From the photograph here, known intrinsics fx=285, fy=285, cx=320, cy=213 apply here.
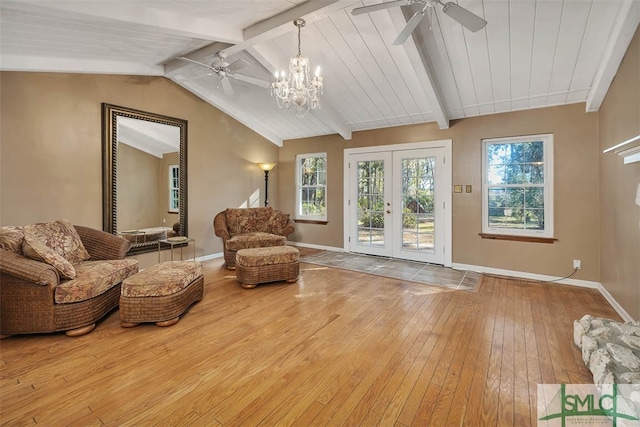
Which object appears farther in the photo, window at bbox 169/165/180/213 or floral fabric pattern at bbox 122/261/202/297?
window at bbox 169/165/180/213

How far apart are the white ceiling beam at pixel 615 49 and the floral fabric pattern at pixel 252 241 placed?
4.43m

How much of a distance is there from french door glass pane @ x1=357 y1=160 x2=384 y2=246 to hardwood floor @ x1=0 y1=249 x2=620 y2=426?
96.4 inches

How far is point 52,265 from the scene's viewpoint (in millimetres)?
2357

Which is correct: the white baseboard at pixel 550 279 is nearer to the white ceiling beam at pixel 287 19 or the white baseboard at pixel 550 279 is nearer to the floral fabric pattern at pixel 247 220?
the floral fabric pattern at pixel 247 220

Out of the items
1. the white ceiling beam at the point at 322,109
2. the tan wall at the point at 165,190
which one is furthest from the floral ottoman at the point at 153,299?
the white ceiling beam at the point at 322,109

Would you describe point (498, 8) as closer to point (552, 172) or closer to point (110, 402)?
point (552, 172)

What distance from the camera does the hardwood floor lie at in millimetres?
1551

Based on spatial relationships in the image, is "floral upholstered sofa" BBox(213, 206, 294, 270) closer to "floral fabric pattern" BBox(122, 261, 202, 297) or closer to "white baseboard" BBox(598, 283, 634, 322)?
"floral fabric pattern" BBox(122, 261, 202, 297)

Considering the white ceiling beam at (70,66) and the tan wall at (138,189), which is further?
the tan wall at (138,189)

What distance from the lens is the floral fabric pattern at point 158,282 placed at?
98.7 inches

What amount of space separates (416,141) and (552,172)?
198 cm

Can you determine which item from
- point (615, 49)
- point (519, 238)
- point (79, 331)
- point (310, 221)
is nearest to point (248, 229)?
point (310, 221)

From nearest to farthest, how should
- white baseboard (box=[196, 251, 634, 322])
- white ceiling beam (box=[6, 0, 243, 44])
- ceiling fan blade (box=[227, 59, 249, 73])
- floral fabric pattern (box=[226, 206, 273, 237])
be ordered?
white ceiling beam (box=[6, 0, 243, 44]) → white baseboard (box=[196, 251, 634, 322]) → ceiling fan blade (box=[227, 59, 249, 73]) → floral fabric pattern (box=[226, 206, 273, 237])

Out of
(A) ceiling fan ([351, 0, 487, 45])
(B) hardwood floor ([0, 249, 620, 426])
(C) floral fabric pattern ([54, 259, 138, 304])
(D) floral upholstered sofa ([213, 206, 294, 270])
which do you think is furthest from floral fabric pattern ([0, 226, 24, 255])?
(A) ceiling fan ([351, 0, 487, 45])
